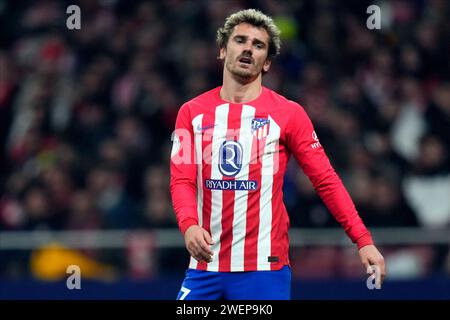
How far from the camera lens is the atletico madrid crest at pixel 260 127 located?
17.9ft

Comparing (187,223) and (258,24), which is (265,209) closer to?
(187,223)

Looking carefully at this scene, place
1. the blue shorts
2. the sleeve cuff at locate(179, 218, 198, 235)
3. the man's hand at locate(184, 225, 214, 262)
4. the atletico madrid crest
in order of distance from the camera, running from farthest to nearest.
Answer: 1. the atletico madrid crest
2. the blue shorts
3. the sleeve cuff at locate(179, 218, 198, 235)
4. the man's hand at locate(184, 225, 214, 262)

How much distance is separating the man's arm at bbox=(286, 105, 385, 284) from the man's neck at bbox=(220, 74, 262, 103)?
0.79 feet

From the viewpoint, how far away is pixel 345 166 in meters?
9.69

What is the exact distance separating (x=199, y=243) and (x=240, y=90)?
2.85ft

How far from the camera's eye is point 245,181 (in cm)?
541

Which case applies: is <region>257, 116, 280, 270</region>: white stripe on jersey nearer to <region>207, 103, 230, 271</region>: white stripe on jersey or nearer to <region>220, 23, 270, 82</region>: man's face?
<region>207, 103, 230, 271</region>: white stripe on jersey

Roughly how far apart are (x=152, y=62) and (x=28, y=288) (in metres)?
3.09

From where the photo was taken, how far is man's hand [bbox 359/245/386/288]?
513 cm

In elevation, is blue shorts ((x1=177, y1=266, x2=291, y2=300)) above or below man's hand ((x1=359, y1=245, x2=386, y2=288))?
below

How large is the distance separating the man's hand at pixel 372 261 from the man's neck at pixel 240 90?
3.04 ft

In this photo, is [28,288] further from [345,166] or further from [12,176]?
[345,166]

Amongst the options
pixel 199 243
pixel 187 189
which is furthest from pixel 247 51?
pixel 199 243

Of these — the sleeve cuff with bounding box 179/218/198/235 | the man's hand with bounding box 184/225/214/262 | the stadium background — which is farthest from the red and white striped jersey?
the stadium background
